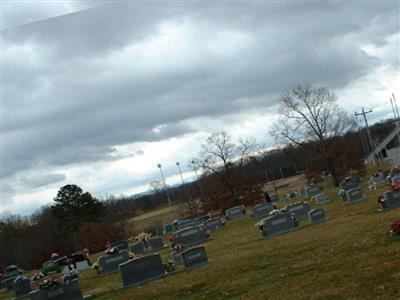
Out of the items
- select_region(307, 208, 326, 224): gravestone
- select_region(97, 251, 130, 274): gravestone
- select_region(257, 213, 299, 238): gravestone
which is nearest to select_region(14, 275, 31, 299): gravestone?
select_region(97, 251, 130, 274): gravestone

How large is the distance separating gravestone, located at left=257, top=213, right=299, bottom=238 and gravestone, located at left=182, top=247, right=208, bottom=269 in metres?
3.92

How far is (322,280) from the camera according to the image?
7707mm

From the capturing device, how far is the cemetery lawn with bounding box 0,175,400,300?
23.1 feet

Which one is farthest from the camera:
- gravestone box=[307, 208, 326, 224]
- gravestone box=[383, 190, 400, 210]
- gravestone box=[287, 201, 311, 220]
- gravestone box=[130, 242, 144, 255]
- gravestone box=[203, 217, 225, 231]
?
gravestone box=[203, 217, 225, 231]

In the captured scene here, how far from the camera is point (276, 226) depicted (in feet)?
56.5

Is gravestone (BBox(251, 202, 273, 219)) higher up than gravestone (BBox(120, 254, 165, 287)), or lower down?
lower down

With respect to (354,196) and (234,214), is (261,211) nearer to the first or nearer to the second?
(234,214)

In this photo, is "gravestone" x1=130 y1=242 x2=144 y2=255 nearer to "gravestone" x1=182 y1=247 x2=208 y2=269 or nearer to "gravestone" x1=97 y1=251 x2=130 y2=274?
"gravestone" x1=97 y1=251 x2=130 y2=274

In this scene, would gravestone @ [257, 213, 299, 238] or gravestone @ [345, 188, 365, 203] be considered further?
gravestone @ [345, 188, 365, 203]

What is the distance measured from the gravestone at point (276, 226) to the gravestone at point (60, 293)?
6.73 m

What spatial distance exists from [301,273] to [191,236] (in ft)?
43.8

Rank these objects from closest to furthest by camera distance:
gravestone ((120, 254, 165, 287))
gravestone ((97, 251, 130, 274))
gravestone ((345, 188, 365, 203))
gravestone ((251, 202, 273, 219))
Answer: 1. gravestone ((120, 254, 165, 287))
2. gravestone ((97, 251, 130, 274))
3. gravestone ((345, 188, 365, 203))
4. gravestone ((251, 202, 273, 219))

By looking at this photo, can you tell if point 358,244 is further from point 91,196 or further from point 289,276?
point 91,196

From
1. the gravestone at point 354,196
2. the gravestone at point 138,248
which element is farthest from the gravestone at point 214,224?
the gravestone at point 354,196
